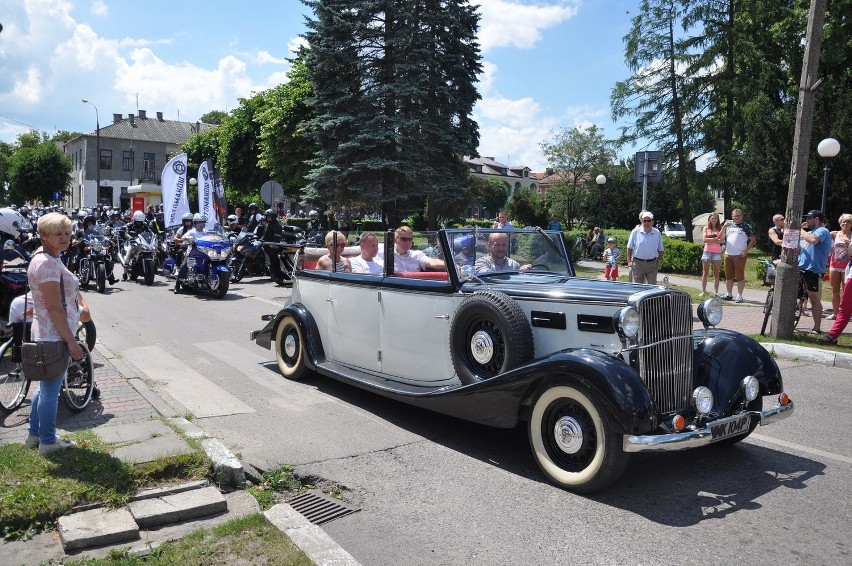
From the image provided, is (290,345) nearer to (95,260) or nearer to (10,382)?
(10,382)

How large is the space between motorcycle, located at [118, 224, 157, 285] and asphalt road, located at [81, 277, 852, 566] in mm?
9700

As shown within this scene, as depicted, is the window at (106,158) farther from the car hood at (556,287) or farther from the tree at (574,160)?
the car hood at (556,287)

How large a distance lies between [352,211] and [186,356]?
58.9ft

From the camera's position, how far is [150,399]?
6.38 meters

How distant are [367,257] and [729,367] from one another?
3.52m

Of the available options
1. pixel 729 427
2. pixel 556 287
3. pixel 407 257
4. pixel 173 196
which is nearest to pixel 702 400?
pixel 729 427

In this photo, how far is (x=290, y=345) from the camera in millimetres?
7590

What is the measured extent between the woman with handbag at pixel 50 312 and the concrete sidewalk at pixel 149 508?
0.42 metres

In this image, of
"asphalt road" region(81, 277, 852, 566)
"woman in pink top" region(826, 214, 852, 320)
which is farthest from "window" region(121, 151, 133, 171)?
"woman in pink top" region(826, 214, 852, 320)

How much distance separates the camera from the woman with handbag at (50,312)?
185 inches

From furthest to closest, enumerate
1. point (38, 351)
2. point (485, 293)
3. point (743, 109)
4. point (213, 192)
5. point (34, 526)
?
point (743, 109), point (213, 192), point (485, 293), point (38, 351), point (34, 526)

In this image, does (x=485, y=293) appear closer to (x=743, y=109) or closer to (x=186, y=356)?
(x=186, y=356)

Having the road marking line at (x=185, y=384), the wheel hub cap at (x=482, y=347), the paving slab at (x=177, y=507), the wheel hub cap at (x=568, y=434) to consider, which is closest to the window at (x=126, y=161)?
the road marking line at (x=185, y=384)

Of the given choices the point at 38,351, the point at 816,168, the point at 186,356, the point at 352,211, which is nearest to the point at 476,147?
the point at 352,211
